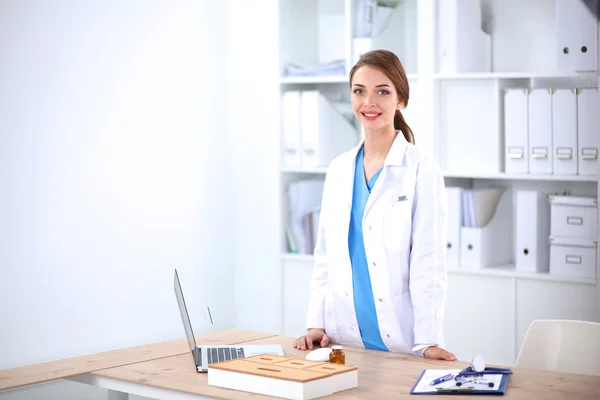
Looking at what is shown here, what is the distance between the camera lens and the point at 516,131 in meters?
3.72

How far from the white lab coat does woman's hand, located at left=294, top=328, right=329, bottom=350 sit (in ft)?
0.14

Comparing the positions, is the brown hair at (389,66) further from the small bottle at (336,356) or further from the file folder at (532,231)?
the file folder at (532,231)

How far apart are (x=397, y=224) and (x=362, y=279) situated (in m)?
0.21

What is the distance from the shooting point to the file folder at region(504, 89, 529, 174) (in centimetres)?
369

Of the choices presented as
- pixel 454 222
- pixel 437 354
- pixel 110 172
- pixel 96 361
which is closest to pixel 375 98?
pixel 437 354

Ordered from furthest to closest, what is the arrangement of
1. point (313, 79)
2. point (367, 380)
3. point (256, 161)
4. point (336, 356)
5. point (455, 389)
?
point (256, 161) < point (313, 79) < point (336, 356) < point (367, 380) < point (455, 389)

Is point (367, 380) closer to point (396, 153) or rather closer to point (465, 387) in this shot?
point (465, 387)

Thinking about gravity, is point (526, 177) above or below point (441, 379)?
above

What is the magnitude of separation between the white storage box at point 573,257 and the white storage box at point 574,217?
0.10 feet

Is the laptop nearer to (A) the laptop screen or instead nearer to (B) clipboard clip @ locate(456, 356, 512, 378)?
(A) the laptop screen

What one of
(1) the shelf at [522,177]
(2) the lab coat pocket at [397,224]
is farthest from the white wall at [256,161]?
(2) the lab coat pocket at [397,224]

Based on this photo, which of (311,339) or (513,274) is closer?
(311,339)

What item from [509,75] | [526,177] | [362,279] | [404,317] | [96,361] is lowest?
[96,361]

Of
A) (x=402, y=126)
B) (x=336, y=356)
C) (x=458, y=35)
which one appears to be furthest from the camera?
(x=458, y=35)
